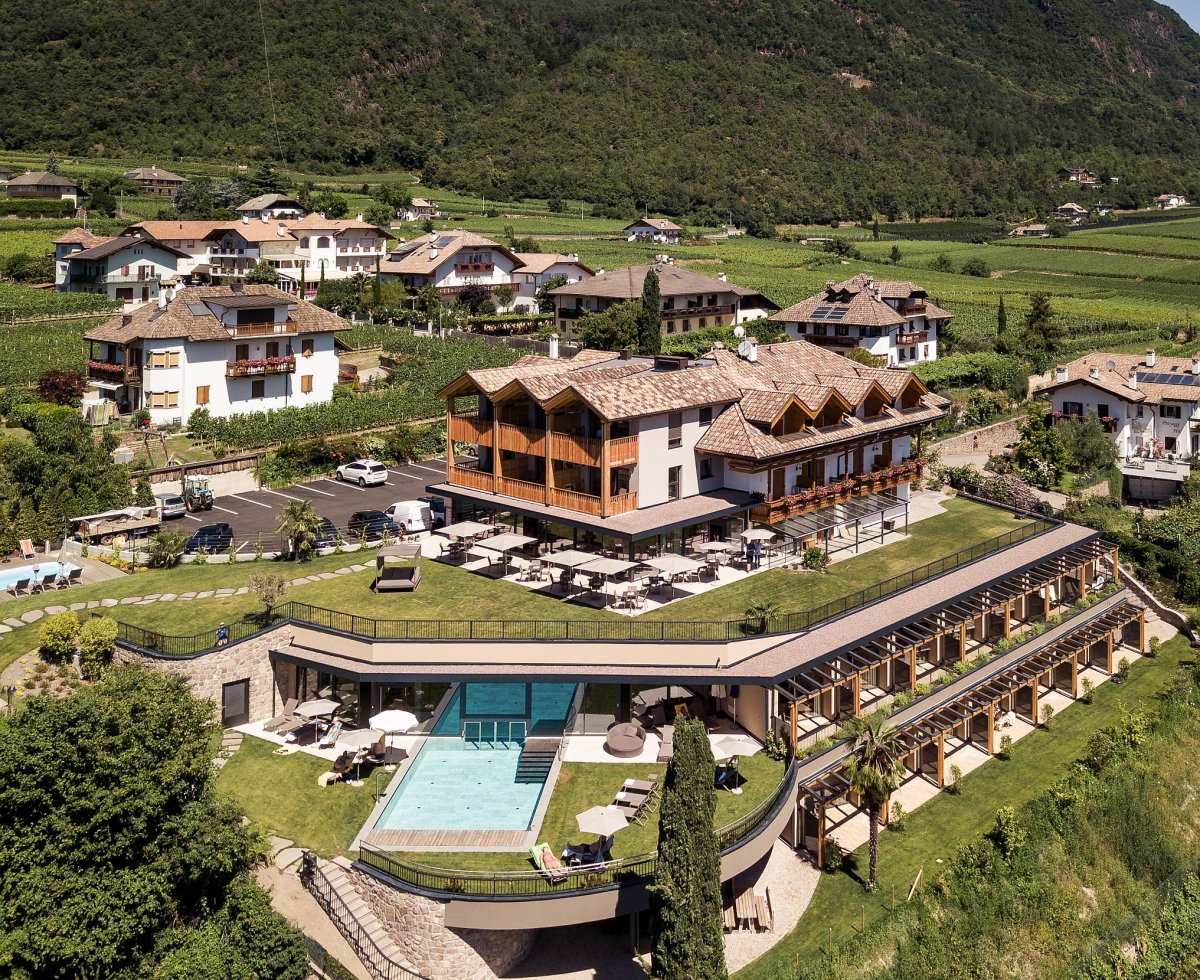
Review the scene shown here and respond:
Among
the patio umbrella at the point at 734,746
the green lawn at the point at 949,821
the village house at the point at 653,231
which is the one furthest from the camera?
the village house at the point at 653,231

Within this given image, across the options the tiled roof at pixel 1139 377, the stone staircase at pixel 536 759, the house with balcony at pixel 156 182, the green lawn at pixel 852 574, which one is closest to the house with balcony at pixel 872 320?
the tiled roof at pixel 1139 377

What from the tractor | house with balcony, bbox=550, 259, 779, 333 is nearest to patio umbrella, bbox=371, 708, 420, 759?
the tractor

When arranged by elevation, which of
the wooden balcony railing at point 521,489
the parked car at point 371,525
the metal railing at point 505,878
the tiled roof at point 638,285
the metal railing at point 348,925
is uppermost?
the tiled roof at point 638,285

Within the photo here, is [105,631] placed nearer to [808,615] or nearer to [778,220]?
[808,615]

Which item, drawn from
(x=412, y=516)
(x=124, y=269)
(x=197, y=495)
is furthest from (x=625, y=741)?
(x=124, y=269)

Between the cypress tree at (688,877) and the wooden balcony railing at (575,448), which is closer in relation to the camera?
the cypress tree at (688,877)

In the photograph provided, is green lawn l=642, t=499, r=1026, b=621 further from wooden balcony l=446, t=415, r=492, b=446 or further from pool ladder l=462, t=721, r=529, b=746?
wooden balcony l=446, t=415, r=492, b=446

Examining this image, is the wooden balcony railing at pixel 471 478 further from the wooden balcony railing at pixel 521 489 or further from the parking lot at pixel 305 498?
the parking lot at pixel 305 498
